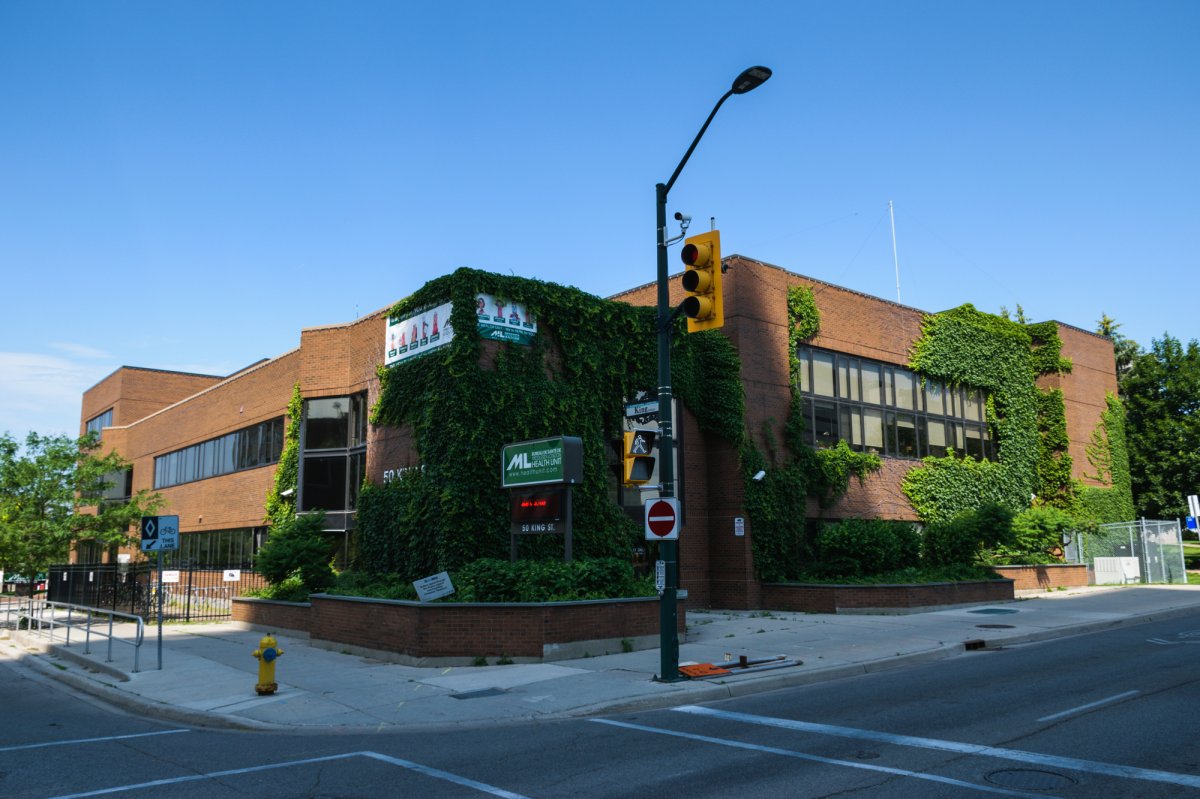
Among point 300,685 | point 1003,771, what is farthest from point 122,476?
point 1003,771

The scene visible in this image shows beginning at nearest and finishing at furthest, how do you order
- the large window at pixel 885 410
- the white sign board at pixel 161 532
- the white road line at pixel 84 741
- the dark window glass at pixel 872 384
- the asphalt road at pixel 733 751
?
the asphalt road at pixel 733 751, the white road line at pixel 84 741, the white sign board at pixel 161 532, the large window at pixel 885 410, the dark window glass at pixel 872 384

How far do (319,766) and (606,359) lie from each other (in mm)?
16582

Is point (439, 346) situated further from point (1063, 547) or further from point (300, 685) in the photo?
point (1063, 547)

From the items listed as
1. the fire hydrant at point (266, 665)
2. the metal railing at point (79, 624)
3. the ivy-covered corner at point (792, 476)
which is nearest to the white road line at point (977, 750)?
the fire hydrant at point (266, 665)

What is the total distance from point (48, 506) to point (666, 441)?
85.9 feet

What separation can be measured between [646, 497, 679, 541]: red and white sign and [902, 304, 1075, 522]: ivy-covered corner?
20070mm

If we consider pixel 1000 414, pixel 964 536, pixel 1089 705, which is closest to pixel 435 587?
pixel 1089 705

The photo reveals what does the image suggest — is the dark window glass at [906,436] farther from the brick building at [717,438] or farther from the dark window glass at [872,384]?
the dark window glass at [872,384]

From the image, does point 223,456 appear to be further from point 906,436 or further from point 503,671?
point 906,436

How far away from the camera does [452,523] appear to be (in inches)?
826

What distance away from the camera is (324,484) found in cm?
2830

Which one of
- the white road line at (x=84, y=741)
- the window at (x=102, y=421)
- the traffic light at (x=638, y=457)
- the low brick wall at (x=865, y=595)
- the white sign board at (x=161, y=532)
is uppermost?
the window at (x=102, y=421)

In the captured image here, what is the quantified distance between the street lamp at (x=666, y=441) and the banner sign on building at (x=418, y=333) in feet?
30.8

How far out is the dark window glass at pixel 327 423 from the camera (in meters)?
28.2
